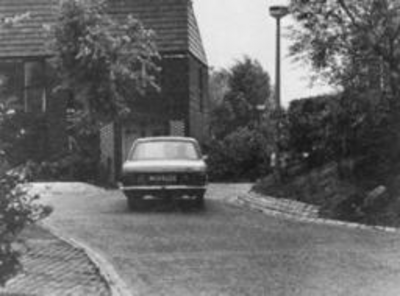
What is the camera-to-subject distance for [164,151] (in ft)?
67.7

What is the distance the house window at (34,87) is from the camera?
35.6m

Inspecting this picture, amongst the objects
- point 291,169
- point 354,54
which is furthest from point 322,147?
point 354,54

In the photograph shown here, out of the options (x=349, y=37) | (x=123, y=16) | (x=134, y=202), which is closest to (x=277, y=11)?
(x=349, y=37)

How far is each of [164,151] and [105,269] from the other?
1000cm

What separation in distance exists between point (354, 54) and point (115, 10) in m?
19.1

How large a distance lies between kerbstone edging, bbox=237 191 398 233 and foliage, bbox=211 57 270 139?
27.2m

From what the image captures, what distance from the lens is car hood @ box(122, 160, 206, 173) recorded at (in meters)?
19.3

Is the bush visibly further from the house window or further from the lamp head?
the house window

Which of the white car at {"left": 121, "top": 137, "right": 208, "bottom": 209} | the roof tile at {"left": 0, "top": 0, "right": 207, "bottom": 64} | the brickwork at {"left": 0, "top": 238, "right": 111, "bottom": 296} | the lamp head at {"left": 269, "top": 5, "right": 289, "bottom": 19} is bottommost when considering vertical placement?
the brickwork at {"left": 0, "top": 238, "right": 111, "bottom": 296}

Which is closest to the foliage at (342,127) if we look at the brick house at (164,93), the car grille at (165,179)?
the car grille at (165,179)

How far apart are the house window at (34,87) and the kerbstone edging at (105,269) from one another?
2186 cm

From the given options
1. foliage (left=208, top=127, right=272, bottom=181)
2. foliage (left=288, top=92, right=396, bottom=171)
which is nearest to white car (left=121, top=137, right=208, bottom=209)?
foliage (left=288, top=92, right=396, bottom=171)

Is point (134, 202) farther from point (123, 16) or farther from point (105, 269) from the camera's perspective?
point (123, 16)

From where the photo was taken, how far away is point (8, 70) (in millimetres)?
35906
